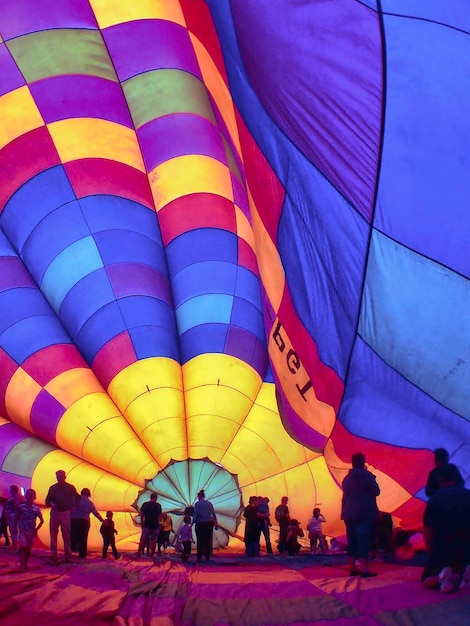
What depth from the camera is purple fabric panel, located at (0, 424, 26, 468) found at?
942cm

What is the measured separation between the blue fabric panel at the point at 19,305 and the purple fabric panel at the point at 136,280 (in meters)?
0.97

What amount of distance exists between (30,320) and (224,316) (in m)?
2.46

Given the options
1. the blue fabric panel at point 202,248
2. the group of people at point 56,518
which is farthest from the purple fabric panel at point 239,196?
the group of people at point 56,518

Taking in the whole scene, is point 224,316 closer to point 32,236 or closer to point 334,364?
point 32,236

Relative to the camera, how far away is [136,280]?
870 centimetres

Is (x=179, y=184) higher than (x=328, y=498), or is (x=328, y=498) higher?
(x=179, y=184)

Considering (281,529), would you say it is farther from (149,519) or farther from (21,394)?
(21,394)

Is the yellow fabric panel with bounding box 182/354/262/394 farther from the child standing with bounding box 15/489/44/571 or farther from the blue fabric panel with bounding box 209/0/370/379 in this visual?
the blue fabric panel with bounding box 209/0/370/379

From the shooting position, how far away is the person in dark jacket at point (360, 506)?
4258mm

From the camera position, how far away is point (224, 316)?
9180 millimetres

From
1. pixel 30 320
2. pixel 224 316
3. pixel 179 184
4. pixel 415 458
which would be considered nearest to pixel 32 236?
pixel 30 320

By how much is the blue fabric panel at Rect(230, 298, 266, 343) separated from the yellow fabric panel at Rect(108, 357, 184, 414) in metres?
1.12

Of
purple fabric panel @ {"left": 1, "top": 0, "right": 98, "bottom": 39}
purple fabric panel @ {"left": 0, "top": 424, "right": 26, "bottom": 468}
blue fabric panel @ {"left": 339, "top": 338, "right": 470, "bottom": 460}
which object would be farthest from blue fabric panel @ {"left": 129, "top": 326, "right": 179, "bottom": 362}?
blue fabric panel @ {"left": 339, "top": 338, "right": 470, "bottom": 460}

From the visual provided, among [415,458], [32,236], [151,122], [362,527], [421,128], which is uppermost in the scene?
[151,122]
